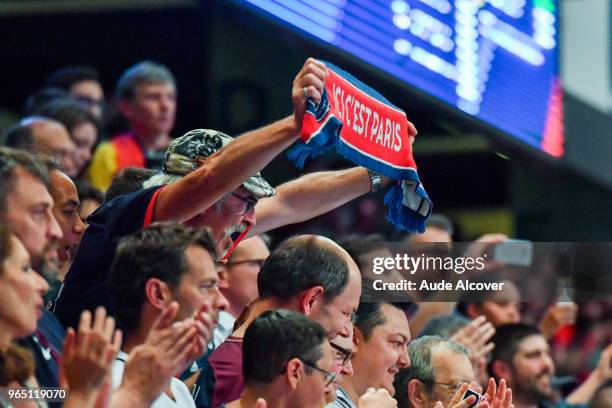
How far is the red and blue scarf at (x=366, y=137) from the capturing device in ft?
11.5

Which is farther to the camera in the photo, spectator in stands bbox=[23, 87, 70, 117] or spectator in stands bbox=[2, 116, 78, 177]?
spectator in stands bbox=[23, 87, 70, 117]

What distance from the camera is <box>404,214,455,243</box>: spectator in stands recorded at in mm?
5906

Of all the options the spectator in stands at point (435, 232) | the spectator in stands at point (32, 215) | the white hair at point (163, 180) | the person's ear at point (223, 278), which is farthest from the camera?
the spectator in stands at point (435, 232)

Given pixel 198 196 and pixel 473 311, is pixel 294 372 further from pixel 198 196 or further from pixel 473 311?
pixel 473 311

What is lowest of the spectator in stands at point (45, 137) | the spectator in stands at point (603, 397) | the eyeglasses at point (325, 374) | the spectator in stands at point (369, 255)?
the spectator in stands at point (603, 397)

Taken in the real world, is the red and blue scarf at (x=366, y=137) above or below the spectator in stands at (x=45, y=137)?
above

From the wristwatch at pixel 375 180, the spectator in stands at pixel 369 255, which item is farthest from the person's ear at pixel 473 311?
the wristwatch at pixel 375 180

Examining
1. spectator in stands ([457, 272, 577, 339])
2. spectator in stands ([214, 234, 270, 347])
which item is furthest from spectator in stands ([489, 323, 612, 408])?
spectator in stands ([214, 234, 270, 347])

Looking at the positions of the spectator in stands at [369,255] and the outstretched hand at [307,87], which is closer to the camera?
the outstretched hand at [307,87]

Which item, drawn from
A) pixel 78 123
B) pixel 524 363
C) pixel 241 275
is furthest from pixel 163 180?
pixel 524 363

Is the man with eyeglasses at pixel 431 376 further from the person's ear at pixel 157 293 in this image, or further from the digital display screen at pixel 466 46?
the person's ear at pixel 157 293

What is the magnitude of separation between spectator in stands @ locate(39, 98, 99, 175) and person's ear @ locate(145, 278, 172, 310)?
2.61m

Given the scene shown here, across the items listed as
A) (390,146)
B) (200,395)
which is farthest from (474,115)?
(200,395)

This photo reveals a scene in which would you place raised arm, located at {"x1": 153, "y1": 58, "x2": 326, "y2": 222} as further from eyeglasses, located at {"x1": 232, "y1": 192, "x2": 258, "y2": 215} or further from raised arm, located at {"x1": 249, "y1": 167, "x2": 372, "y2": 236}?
raised arm, located at {"x1": 249, "y1": 167, "x2": 372, "y2": 236}
